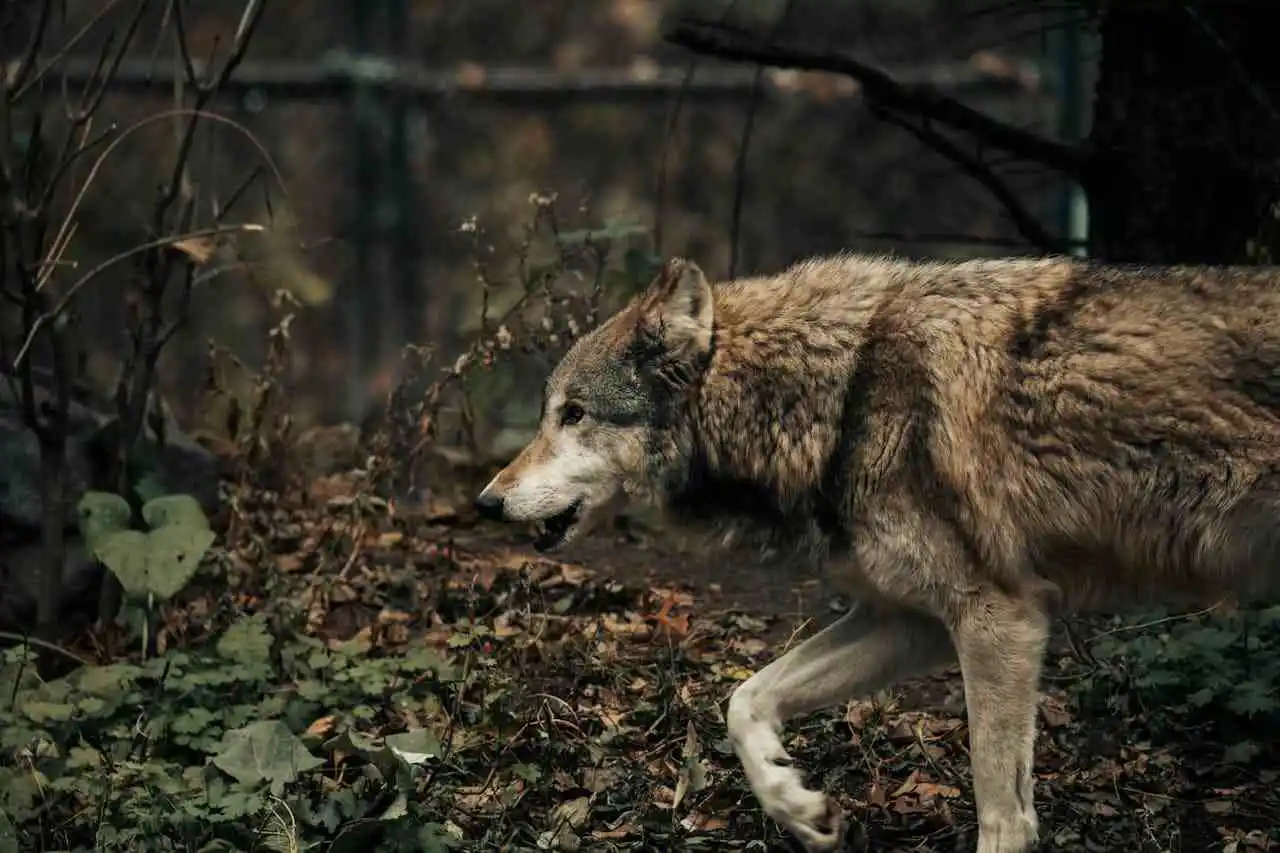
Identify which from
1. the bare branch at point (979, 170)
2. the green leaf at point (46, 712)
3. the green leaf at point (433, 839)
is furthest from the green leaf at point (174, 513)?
the bare branch at point (979, 170)

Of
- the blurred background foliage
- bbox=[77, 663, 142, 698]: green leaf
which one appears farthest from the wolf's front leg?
the blurred background foliage

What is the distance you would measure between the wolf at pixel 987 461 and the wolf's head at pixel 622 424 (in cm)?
2

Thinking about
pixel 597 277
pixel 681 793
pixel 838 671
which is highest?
pixel 597 277

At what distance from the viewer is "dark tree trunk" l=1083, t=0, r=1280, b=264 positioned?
20.5ft

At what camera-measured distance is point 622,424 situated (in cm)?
514

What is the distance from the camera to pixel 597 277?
23.0ft

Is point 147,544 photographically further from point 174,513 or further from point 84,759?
point 84,759

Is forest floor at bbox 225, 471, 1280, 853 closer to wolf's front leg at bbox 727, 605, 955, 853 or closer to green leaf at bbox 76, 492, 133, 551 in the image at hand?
wolf's front leg at bbox 727, 605, 955, 853

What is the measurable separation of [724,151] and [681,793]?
5.57 m

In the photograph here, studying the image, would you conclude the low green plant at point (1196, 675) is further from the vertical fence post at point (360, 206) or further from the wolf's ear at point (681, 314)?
the vertical fence post at point (360, 206)

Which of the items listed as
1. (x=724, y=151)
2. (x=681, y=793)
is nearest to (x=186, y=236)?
(x=681, y=793)

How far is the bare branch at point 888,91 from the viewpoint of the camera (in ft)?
20.1

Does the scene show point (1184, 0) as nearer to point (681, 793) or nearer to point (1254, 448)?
point (1254, 448)

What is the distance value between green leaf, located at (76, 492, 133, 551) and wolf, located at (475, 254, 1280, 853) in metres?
1.48
